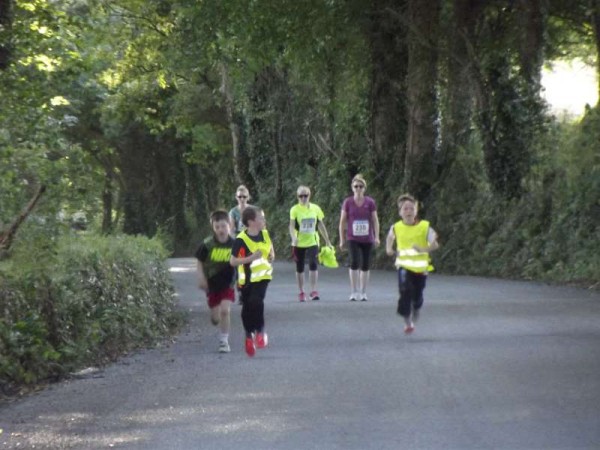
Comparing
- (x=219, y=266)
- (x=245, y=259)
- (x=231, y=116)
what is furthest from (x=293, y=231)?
(x=231, y=116)

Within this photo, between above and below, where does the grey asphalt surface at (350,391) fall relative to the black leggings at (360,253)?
below

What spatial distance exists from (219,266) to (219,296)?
0.42 meters

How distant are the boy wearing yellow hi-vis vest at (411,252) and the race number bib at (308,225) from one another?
636cm

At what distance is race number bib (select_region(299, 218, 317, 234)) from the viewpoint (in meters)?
22.7

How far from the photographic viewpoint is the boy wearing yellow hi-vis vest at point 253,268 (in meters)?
14.8

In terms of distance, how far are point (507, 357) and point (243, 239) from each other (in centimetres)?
324

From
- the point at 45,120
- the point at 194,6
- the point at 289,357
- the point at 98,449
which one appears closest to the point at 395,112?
the point at 194,6

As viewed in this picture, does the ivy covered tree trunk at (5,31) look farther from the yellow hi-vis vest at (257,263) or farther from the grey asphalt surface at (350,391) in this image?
the grey asphalt surface at (350,391)

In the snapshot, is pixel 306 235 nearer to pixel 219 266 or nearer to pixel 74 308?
pixel 219 266

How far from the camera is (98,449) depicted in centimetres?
918

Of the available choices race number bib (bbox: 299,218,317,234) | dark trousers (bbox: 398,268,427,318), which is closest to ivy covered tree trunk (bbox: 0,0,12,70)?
dark trousers (bbox: 398,268,427,318)

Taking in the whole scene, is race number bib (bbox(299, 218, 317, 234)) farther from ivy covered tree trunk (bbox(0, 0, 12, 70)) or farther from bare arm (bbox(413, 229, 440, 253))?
ivy covered tree trunk (bbox(0, 0, 12, 70))

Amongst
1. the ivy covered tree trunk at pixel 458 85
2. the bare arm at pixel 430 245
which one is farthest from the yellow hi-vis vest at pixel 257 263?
the ivy covered tree trunk at pixel 458 85

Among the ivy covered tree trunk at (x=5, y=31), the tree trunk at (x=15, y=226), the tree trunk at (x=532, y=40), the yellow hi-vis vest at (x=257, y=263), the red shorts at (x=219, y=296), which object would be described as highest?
the tree trunk at (x=532, y=40)
